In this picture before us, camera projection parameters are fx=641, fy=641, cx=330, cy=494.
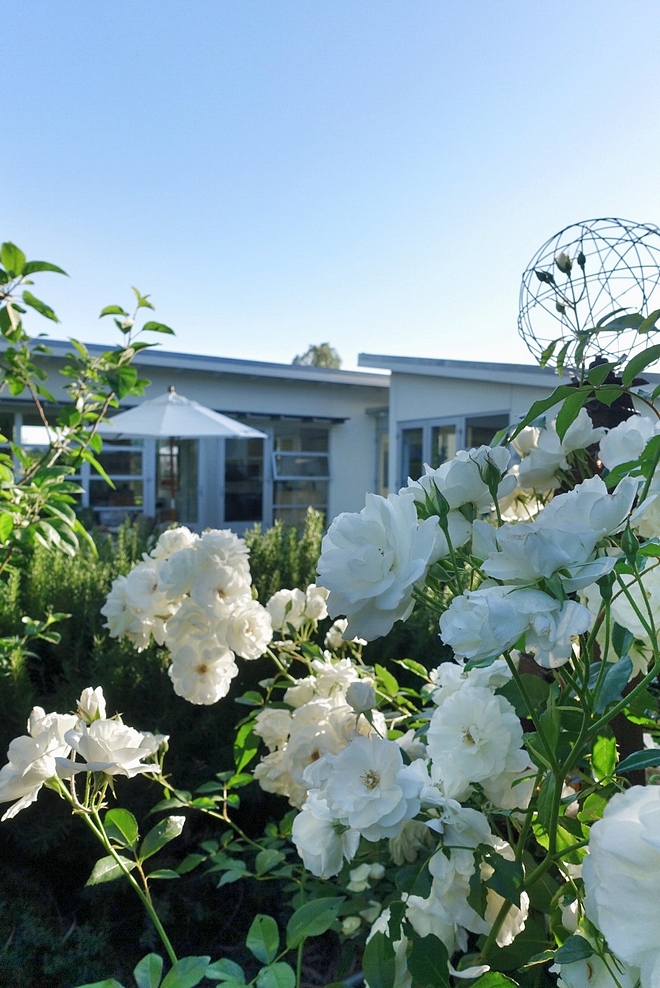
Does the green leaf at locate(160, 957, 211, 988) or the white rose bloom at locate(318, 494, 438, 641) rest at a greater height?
the white rose bloom at locate(318, 494, 438, 641)

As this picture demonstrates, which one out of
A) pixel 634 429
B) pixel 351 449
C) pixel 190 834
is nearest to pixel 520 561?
pixel 634 429

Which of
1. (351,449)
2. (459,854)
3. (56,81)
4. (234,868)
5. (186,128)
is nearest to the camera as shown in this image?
(459,854)

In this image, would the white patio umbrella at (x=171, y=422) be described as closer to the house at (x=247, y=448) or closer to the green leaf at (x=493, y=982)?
the house at (x=247, y=448)

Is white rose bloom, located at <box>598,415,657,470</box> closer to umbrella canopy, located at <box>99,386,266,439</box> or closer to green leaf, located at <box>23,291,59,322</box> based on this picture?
green leaf, located at <box>23,291,59,322</box>

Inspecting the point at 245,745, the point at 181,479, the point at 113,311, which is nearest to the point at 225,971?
the point at 245,745

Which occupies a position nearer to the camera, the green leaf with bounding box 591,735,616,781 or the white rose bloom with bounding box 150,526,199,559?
the green leaf with bounding box 591,735,616,781

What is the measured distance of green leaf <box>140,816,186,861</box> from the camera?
828mm

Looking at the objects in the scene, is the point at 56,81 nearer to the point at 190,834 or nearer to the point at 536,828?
the point at 190,834

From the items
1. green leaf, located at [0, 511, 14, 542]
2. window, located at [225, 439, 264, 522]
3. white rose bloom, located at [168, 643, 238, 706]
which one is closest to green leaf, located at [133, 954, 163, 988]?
white rose bloom, located at [168, 643, 238, 706]

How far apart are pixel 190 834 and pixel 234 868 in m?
1.10

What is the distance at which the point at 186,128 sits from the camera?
529 centimetres

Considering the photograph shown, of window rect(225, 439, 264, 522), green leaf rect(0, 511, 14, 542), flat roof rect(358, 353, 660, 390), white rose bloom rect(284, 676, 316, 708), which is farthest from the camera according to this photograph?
window rect(225, 439, 264, 522)

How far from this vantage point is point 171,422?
850cm

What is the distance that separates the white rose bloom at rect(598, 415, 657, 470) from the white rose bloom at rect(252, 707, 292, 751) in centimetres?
75
